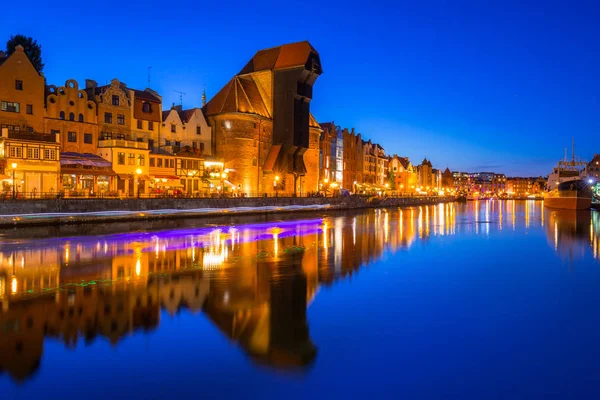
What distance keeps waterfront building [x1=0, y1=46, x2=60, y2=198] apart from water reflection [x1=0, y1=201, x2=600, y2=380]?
14.5m

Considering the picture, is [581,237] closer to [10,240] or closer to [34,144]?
[10,240]

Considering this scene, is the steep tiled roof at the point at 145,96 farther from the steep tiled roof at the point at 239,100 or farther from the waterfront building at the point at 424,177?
the waterfront building at the point at 424,177

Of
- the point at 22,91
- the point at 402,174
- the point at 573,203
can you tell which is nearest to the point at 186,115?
the point at 22,91

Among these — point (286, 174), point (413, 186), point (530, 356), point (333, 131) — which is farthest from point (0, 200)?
point (413, 186)

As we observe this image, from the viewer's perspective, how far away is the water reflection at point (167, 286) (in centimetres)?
915

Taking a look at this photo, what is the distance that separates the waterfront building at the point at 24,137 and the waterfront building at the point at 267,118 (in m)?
21.7

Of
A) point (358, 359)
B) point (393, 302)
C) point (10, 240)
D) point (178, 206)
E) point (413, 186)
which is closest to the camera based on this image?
point (358, 359)

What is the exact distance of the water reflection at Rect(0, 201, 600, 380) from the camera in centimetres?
915

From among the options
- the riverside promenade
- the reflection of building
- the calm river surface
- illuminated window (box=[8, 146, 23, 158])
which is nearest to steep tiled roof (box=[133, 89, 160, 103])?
the riverside promenade

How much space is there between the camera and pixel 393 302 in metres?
12.7

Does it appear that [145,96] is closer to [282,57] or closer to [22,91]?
[22,91]

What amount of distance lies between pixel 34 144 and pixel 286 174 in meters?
32.0

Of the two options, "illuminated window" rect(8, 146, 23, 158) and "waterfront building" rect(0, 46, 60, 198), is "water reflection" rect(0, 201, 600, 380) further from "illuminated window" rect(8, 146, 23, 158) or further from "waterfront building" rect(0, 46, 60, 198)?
"illuminated window" rect(8, 146, 23, 158)

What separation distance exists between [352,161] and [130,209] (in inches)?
2537
